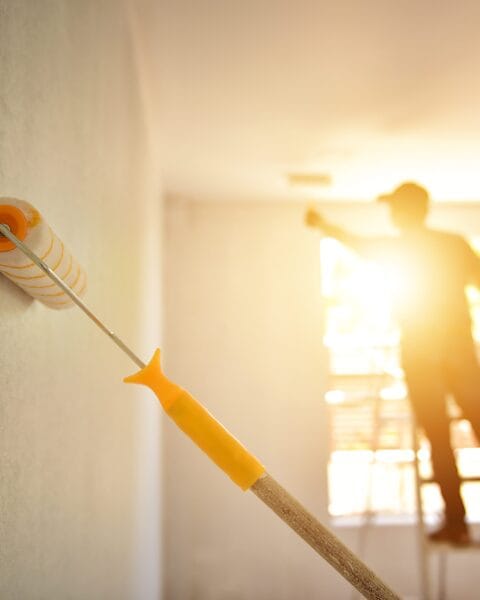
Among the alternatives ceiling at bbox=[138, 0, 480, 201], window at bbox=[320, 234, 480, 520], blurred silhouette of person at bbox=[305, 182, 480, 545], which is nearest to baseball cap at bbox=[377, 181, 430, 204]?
blurred silhouette of person at bbox=[305, 182, 480, 545]

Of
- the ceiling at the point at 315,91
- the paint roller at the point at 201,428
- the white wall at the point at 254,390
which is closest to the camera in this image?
the paint roller at the point at 201,428

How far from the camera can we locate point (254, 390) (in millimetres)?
3486

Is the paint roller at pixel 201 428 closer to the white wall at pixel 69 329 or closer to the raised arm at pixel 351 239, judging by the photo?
the white wall at pixel 69 329

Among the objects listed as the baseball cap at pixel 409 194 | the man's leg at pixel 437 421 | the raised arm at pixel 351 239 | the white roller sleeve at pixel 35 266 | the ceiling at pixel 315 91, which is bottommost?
the man's leg at pixel 437 421

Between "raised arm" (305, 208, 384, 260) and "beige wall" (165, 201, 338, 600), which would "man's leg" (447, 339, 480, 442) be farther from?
"beige wall" (165, 201, 338, 600)

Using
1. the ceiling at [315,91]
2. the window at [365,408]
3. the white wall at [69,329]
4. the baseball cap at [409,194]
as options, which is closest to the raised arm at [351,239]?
the baseball cap at [409,194]

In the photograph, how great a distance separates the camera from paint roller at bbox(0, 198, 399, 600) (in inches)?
17.4

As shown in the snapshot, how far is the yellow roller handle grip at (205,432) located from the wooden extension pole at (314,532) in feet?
0.05

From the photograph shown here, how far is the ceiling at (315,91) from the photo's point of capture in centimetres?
173

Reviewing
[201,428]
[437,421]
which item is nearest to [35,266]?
[201,428]

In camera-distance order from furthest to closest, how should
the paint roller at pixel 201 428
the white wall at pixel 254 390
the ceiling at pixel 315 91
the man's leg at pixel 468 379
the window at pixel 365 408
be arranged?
the window at pixel 365 408 < the white wall at pixel 254 390 < the man's leg at pixel 468 379 < the ceiling at pixel 315 91 < the paint roller at pixel 201 428

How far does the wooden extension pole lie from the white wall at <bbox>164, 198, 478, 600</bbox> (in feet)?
9.78

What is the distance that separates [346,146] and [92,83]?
1996 millimetres

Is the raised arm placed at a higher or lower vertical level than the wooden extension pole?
higher
